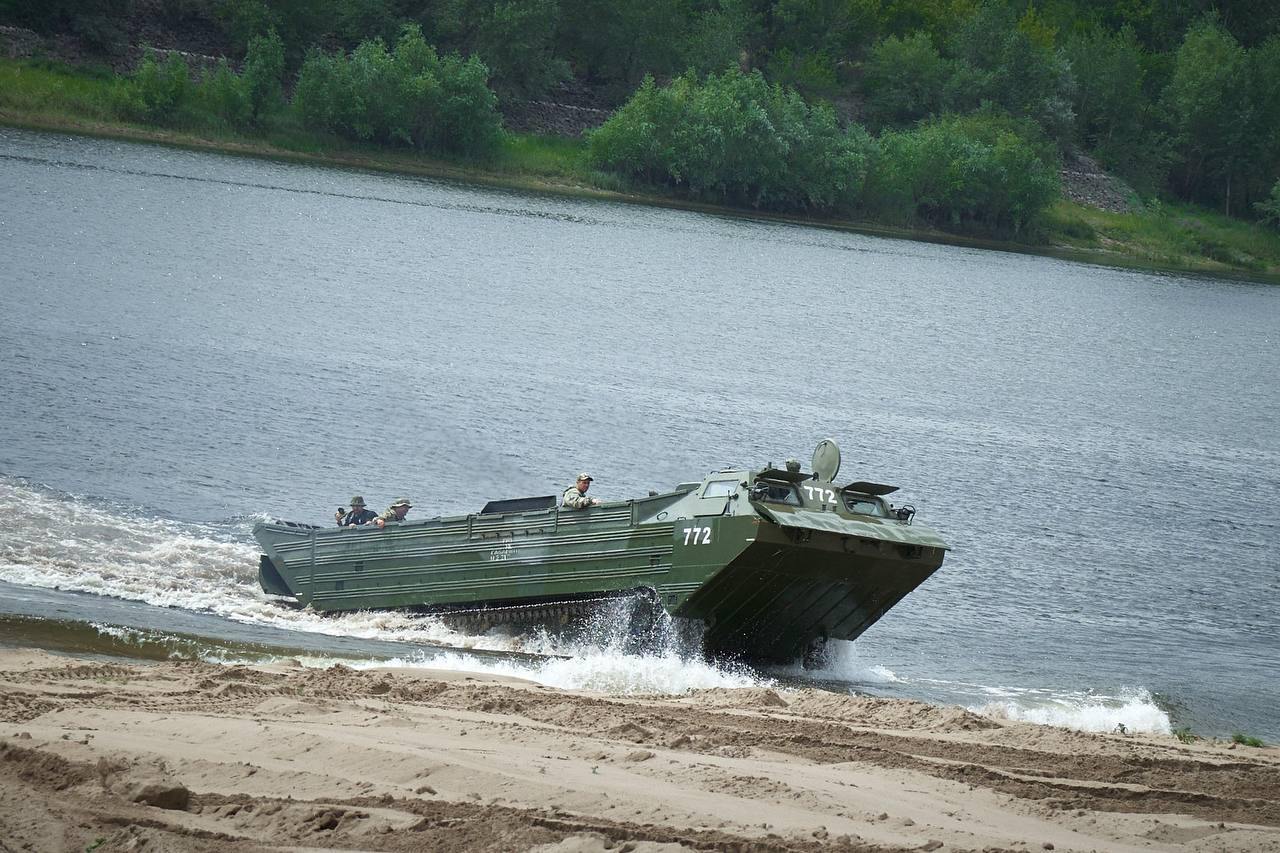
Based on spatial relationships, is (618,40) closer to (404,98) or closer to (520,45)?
(520,45)

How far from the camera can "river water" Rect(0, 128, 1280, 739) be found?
22.6 m

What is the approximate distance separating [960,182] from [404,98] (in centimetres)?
3401

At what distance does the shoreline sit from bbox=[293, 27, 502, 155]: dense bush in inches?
52.4

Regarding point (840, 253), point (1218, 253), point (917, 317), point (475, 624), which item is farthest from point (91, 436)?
point (1218, 253)

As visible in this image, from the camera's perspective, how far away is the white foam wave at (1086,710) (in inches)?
765

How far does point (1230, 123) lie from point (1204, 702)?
99.1m

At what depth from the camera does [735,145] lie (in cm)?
8781

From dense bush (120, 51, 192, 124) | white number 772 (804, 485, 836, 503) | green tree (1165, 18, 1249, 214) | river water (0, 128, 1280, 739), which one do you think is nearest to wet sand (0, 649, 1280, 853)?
river water (0, 128, 1280, 739)

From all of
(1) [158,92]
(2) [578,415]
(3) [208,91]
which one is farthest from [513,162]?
(2) [578,415]

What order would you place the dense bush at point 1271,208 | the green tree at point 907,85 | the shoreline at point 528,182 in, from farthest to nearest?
the green tree at point 907,85, the dense bush at point 1271,208, the shoreline at point 528,182

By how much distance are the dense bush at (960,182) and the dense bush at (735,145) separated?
8.25 ft

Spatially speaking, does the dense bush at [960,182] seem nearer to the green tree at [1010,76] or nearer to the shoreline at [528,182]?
the shoreline at [528,182]

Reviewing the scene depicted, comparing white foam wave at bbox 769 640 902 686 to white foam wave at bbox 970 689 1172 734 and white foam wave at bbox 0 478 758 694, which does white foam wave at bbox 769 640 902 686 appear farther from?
white foam wave at bbox 970 689 1172 734

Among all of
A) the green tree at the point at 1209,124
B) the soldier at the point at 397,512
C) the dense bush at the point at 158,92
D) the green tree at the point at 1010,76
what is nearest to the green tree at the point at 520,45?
the dense bush at the point at 158,92
